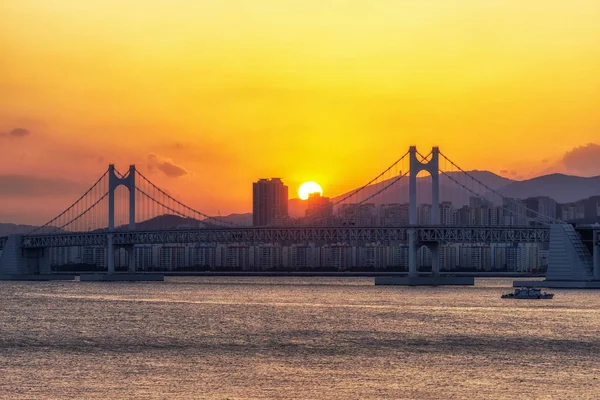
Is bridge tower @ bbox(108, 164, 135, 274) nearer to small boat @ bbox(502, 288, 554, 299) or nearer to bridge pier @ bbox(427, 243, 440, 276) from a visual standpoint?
bridge pier @ bbox(427, 243, 440, 276)

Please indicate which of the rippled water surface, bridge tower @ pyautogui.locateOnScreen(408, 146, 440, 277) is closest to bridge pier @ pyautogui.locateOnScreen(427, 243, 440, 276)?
bridge tower @ pyautogui.locateOnScreen(408, 146, 440, 277)

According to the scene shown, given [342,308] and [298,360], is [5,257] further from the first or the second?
[298,360]

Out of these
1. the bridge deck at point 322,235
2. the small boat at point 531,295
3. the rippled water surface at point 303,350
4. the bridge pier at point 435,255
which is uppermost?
the bridge deck at point 322,235

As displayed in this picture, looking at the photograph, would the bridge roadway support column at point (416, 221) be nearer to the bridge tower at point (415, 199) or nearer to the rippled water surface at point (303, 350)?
the bridge tower at point (415, 199)

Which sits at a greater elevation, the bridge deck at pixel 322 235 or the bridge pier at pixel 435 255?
the bridge deck at pixel 322 235

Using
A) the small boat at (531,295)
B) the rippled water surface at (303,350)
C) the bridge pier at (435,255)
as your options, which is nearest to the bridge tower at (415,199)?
the bridge pier at (435,255)

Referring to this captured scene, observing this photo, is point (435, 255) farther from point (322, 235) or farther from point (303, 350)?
point (303, 350)
